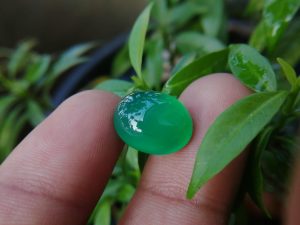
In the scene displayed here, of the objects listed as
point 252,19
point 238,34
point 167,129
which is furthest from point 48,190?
point 252,19

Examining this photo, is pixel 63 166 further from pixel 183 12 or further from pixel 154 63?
pixel 183 12

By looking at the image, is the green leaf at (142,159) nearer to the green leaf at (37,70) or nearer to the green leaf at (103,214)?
the green leaf at (103,214)

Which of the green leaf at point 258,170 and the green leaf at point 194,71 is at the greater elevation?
the green leaf at point 194,71

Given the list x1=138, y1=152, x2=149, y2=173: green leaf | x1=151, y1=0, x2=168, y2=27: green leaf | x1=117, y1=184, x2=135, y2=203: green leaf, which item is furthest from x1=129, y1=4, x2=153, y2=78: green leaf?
x1=151, y1=0, x2=168, y2=27: green leaf

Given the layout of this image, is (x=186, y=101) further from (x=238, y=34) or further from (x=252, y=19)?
(x=252, y=19)

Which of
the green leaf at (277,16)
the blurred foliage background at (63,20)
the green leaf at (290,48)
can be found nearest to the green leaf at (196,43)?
the green leaf at (290,48)

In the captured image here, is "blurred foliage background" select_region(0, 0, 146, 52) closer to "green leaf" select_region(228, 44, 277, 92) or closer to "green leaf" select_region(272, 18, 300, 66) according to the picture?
"green leaf" select_region(272, 18, 300, 66)

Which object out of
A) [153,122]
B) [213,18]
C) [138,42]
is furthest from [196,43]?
[153,122]
